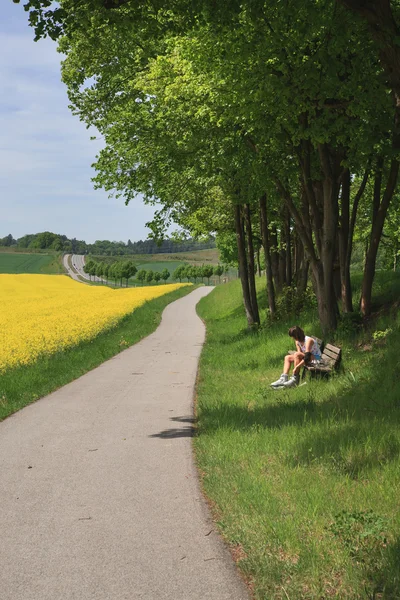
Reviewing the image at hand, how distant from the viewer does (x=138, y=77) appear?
1591 centimetres

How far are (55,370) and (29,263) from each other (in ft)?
552

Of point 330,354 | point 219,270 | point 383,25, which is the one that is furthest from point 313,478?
point 219,270

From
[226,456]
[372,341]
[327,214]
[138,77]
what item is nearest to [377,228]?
[327,214]

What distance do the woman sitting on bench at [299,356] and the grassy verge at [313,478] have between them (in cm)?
36

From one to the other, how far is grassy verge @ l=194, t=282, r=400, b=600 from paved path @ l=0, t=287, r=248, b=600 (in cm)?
→ 28

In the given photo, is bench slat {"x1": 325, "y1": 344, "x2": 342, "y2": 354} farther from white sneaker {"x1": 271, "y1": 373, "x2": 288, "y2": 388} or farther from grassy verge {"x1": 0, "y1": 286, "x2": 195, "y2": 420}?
grassy verge {"x1": 0, "y1": 286, "x2": 195, "y2": 420}

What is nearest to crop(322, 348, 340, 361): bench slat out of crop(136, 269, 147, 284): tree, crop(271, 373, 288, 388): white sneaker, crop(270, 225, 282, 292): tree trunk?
crop(271, 373, 288, 388): white sneaker

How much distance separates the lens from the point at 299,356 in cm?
1208

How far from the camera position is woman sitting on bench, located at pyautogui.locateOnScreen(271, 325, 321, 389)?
39.1 feet

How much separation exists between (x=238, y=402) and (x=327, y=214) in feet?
17.8

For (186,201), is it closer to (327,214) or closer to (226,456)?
(327,214)

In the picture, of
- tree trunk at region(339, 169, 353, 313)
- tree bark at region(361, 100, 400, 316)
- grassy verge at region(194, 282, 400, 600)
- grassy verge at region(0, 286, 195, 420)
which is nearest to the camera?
grassy verge at region(194, 282, 400, 600)

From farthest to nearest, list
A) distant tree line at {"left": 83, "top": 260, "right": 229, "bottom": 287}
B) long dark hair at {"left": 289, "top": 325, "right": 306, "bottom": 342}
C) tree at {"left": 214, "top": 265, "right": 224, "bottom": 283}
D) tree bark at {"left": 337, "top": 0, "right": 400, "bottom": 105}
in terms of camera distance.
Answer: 1. distant tree line at {"left": 83, "top": 260, "right": 229, "bottom": 287}
2. tree at {"left": 214, "top": 265, "right": 224, "bottom": 283}
3. long dark hair at {"left": 289, "top": 325, "right": 306, "bottom": 342}
4. tree bark at {"left": 337, "top": 0, "right": 400, "bottom": 105}

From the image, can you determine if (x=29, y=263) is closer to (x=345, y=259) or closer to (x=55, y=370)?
(x=55, y=370)
